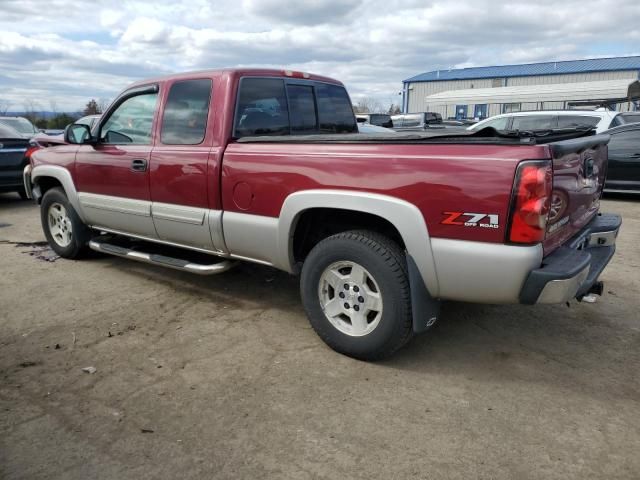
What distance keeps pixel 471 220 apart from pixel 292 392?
1409 mm

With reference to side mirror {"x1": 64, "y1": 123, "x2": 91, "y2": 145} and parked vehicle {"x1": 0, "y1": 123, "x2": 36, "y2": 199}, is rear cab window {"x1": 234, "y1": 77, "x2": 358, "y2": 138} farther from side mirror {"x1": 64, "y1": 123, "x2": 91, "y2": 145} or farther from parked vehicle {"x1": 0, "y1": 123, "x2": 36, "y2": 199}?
parked vehicle {"x1": 0, "y1": 123, "x2": 36, "y2": 199}

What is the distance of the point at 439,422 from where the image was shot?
277cm

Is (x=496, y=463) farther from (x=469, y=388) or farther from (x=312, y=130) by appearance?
(x=312, y=130)

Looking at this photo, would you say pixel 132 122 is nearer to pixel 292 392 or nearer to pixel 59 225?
pixel 59 225

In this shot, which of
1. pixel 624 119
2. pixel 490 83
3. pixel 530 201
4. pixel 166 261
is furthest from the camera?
pixel 490 83

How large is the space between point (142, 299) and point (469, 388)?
286 cm

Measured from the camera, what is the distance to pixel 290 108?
447 cm

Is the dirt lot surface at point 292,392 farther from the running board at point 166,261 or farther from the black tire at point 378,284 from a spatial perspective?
the running board at point 166,261

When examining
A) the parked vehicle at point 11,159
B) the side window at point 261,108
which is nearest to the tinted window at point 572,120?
the side window at point 261,108

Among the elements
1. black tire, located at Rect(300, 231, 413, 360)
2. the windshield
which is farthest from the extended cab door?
the windshield

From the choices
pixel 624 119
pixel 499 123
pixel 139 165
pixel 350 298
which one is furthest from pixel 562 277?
pixel 624 119

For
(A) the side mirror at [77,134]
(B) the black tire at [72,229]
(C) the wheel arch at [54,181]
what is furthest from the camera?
(B) the black tire at [72,229]

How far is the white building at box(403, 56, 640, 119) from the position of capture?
2194 cm

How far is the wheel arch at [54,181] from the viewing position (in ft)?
17.3
